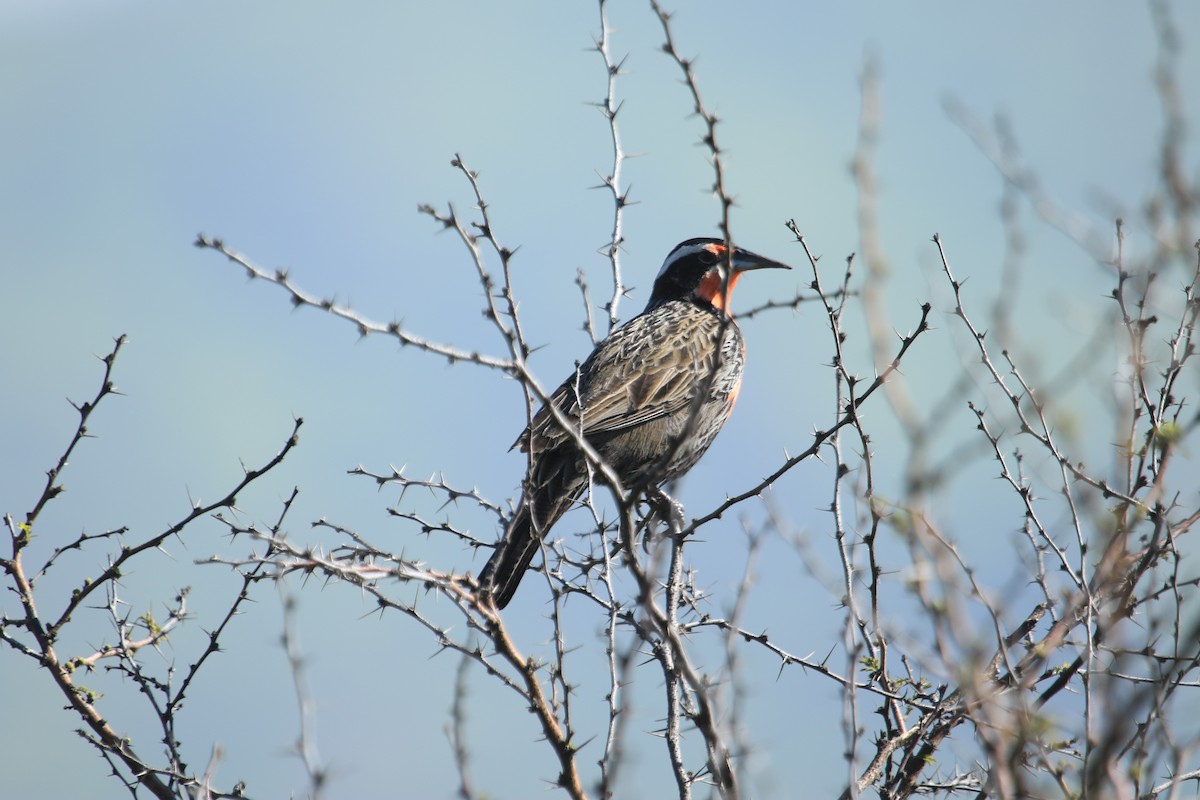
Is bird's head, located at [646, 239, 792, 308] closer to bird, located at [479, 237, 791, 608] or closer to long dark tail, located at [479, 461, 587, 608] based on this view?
bird, located at [479, 237, 791, 608]

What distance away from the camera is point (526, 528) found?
6844mm

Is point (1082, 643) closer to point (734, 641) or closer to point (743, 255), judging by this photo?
point (734, 641)

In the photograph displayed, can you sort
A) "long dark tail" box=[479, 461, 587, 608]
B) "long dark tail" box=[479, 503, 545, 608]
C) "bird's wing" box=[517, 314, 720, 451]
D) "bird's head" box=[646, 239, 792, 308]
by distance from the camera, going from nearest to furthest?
"long dark tail" box=[479, 461, 587, 608], "long dark tail" box=[479, 503, 545, 608], "bird's wing" box=[517, 314, 720, 451], "bird's head" box=[646, 239, 792, 308]

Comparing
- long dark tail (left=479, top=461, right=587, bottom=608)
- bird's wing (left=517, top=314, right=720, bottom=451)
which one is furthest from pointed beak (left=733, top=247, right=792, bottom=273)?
long dark tail (left=479, top=461, right=587, bottom=608)

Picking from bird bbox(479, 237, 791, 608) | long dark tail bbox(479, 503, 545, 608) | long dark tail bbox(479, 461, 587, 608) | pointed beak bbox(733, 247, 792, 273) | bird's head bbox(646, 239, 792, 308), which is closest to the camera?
long dark tail bbox(479, 461, 587, 608)

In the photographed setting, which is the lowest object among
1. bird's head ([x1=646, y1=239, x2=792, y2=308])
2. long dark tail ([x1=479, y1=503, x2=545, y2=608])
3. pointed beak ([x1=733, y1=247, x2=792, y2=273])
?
long dark tail ([x1=479, y1=503, x2=545, y2=608])

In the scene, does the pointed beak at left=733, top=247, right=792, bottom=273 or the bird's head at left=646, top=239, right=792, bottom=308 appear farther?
the bird's head at left=646, top=239, right=792, bottom=308

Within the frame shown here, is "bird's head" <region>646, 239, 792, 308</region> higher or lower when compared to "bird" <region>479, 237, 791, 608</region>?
higher

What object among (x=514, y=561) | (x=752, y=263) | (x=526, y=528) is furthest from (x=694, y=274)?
(x=514, y=561)

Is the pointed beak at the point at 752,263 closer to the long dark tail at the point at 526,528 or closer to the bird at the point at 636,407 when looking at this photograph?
the bird at the point at 636,407

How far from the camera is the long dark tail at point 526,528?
6492 mm

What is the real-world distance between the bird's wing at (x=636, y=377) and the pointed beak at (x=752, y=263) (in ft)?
1.70

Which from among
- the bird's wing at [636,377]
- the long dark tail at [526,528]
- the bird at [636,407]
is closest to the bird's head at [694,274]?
the bird at [636,407]

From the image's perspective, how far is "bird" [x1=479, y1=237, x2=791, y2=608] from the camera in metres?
7.38
